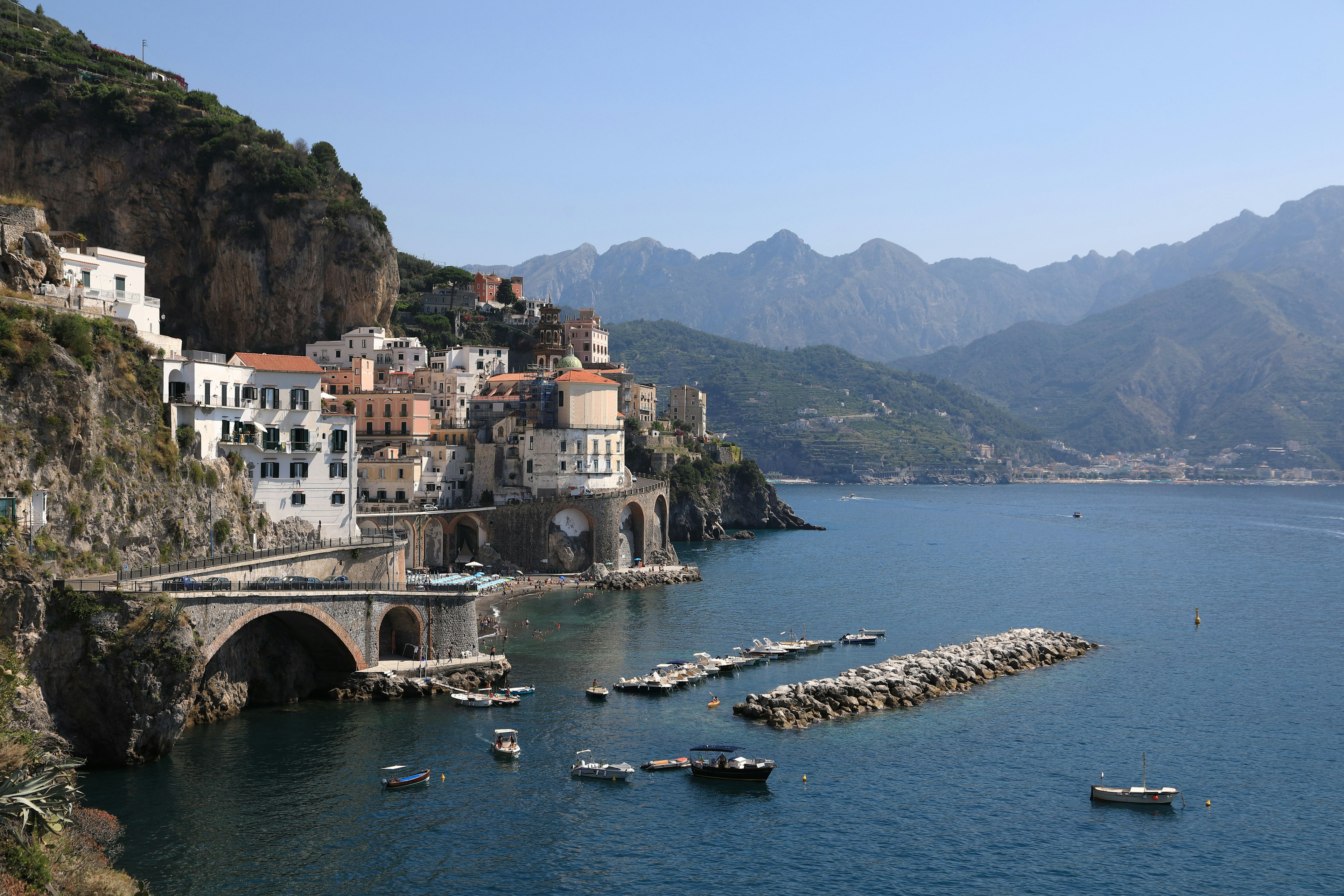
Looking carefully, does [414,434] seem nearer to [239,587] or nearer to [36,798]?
[239,587]

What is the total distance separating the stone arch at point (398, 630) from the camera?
167 ft

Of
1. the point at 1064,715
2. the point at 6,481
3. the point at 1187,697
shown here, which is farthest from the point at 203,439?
the point at 1187,697

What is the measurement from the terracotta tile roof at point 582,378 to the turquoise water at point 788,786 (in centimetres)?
2612

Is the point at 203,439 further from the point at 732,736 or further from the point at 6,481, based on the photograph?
the point at 732,736

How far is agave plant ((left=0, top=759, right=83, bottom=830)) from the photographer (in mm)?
23344

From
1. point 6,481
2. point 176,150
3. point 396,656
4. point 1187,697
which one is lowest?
point 1187,697

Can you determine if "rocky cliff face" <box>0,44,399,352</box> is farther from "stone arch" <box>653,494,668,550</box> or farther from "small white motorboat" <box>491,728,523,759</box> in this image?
"small white motorboat" <box>491,728,523,759</box>

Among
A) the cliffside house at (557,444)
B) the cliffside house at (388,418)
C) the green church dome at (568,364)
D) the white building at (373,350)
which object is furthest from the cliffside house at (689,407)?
the cliffside house at (388,418)

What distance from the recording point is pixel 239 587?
1736 inches

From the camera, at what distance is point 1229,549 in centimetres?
12188

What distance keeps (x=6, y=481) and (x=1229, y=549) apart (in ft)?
406

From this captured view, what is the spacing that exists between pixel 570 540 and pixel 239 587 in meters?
44.8

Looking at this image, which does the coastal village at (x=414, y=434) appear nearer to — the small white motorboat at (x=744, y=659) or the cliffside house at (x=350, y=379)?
the cliffside house at (x=350, y=379)

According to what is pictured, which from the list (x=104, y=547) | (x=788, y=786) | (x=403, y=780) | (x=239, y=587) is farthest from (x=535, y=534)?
(x=788, y=786)
